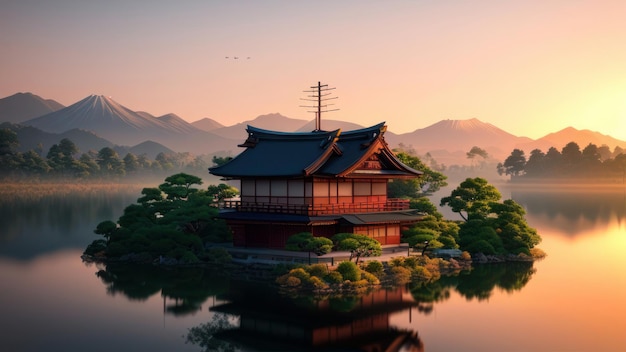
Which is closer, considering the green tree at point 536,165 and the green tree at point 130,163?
the green tree at point 536,165

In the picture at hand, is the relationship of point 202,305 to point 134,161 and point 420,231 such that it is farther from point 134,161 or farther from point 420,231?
point 134,161

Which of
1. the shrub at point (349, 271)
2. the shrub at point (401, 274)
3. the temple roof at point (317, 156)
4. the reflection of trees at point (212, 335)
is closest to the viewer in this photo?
the reflection of trees at point (212, 335)

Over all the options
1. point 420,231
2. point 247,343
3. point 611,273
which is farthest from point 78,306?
point 611,273

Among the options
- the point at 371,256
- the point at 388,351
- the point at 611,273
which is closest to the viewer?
the point at 388,351

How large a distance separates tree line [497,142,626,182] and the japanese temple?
137758 mm

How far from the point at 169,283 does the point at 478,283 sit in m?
16.6

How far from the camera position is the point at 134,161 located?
180000 mm

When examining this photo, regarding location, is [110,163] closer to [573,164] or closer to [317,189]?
[573,164]

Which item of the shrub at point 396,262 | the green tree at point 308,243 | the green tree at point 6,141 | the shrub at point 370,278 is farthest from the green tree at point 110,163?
the shrub at point 370,278

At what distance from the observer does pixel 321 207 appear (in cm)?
3706

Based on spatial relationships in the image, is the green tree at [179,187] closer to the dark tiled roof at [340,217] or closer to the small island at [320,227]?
the small island at [320,227]

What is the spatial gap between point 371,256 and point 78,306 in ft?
53.1

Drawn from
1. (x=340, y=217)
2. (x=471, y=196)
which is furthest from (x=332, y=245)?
(x=471, y=196)

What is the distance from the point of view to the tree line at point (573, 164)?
162 meters
